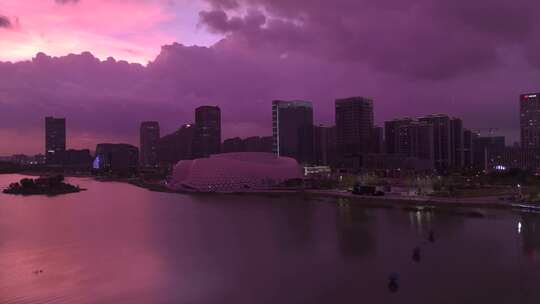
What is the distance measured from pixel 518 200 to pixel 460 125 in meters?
80.6

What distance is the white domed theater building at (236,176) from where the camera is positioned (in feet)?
179

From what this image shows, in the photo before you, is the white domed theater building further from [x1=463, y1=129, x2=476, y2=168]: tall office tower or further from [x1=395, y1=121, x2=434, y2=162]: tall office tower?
[x1=463, y1=129, x2=476, y2=168]: tall office tower

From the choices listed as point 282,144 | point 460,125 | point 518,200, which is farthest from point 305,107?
point 518,200

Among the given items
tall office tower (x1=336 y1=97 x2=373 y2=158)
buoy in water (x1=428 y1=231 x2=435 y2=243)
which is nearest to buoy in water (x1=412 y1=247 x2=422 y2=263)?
buoy in water (x1=428 y1=231 x2=435 y2=243)

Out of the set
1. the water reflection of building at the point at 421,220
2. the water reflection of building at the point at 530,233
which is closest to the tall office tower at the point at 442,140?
Result: the water reflection of building at the point at 421,220

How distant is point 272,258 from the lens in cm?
1703

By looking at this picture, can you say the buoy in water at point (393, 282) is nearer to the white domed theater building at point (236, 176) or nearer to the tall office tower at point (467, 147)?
the white domed theater building at point (236, 176)

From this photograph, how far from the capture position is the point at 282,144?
420ft

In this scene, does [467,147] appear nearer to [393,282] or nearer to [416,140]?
[416,140]

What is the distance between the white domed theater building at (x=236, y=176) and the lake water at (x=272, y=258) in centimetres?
2435

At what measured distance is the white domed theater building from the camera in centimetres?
5456

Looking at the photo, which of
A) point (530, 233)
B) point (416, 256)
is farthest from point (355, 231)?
point (530, 233)

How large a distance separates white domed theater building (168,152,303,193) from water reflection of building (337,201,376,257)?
21.9 m

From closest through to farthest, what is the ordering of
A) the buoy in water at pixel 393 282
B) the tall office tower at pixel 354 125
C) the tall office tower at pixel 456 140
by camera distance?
the buoy in water at pixel 393 282
the tall office tower at pixel 456 140
the tall office tower at pixel 354 125
